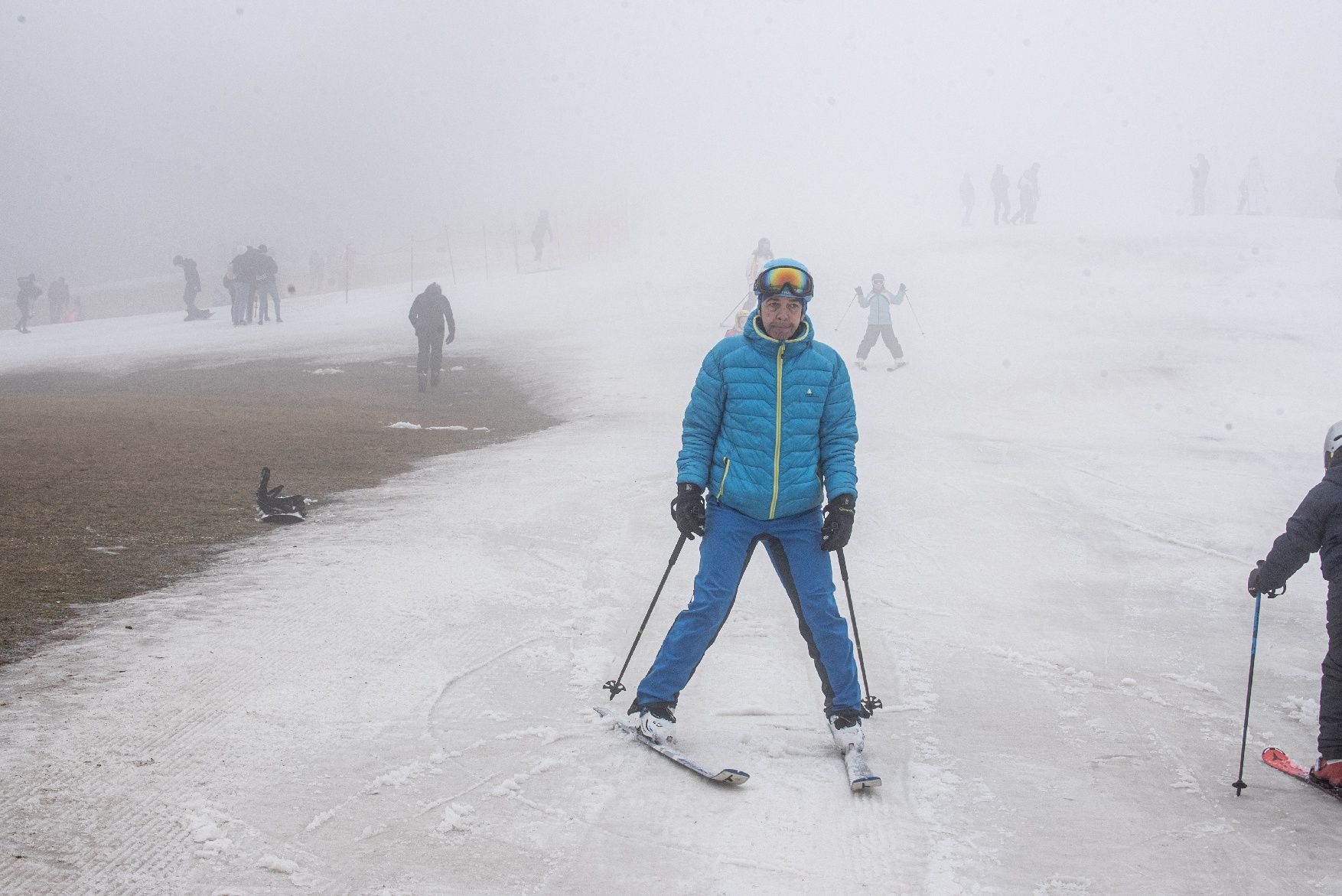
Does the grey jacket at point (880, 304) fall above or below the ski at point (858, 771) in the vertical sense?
above

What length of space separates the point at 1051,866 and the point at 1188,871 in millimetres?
461

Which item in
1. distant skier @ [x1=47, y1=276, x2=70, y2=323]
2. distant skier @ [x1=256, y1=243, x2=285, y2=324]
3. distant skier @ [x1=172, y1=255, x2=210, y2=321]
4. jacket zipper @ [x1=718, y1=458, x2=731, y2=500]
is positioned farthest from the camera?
Result: distant skier @ [x1=47, y1=276, x2=70, y2=323]

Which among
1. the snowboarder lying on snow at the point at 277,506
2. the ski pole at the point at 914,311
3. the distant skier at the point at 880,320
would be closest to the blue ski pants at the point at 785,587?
the snowboarder lying on snow at the point at 277,506

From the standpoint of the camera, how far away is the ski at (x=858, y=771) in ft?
13.3

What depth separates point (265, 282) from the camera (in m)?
26.2

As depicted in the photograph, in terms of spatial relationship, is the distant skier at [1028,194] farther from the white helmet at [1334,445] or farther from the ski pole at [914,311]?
the white helmet at [1334,445]

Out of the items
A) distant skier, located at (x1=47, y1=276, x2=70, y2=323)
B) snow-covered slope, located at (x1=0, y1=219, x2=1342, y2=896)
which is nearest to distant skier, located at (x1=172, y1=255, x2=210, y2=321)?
distant skier, located at (x1=47, y1=276, x2=70, y2=323)

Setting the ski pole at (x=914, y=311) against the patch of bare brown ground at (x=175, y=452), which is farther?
the ski pole at (x=914, y=311)

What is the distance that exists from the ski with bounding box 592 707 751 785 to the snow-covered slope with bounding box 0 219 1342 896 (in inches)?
2.1

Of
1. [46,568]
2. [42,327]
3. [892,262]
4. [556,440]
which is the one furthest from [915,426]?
[42,327]

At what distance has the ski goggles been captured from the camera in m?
4.20

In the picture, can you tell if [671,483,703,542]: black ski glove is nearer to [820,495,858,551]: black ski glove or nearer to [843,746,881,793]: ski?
[820,495,858,551]: black ski glove

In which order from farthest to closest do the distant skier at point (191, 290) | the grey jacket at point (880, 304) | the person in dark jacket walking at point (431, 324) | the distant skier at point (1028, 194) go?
the distant skier at point (1028, 194) → the distant skier at point (191, 290) → the grey jacket at point (880, 304) → the person in dark jacket walking at point (431, 324)

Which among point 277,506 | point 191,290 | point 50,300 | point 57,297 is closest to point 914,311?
point 277,506
